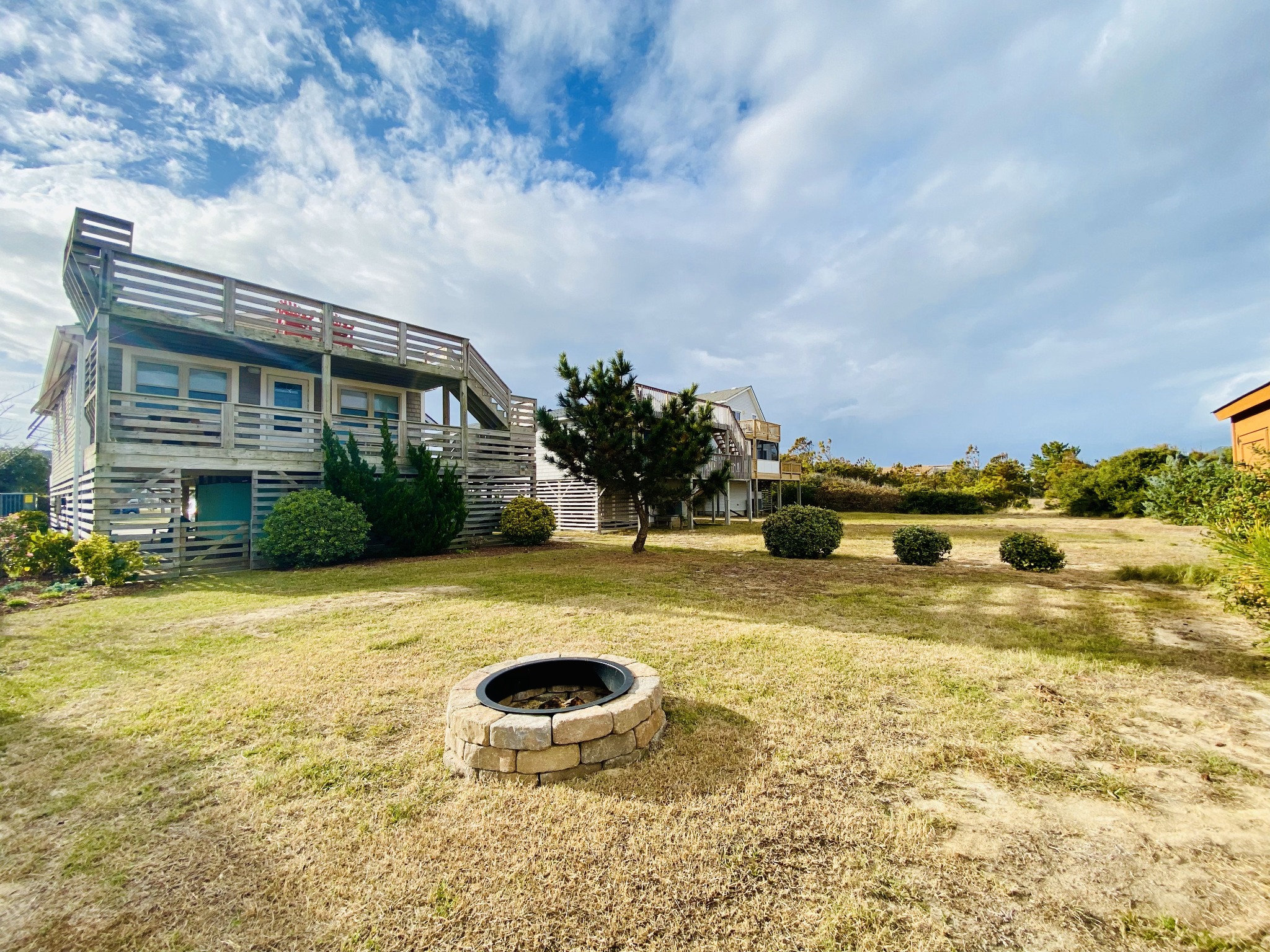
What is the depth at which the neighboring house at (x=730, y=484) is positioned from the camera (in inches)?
834

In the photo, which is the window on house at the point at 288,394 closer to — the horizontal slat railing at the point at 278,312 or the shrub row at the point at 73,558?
the horizontal slat railing at the point at 278,312

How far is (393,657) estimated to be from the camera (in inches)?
190

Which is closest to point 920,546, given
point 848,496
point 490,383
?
point 490,383

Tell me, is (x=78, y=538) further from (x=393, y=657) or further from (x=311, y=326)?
(x=393, y=657)

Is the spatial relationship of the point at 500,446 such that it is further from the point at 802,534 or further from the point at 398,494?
the point at 802,534

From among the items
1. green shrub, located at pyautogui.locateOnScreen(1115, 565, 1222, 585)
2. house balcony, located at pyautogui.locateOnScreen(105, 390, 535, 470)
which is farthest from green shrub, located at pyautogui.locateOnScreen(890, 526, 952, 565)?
house balcony, located at pyautogui.locateOnScreen(105, 390, 535, 470)

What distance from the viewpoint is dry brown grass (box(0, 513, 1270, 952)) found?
1.88 meters

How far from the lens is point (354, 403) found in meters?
14.6

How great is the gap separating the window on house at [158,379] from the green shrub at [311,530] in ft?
14.4

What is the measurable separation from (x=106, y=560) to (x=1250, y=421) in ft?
68.7

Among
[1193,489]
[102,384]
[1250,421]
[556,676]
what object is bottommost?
[556,676]

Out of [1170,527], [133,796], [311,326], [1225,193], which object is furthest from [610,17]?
[1170,527]

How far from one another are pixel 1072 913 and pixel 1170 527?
79.8 ft

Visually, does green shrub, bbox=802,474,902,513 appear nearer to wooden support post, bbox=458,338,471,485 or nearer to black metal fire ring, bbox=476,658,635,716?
wooden support post, bbox=458,338,471,485
